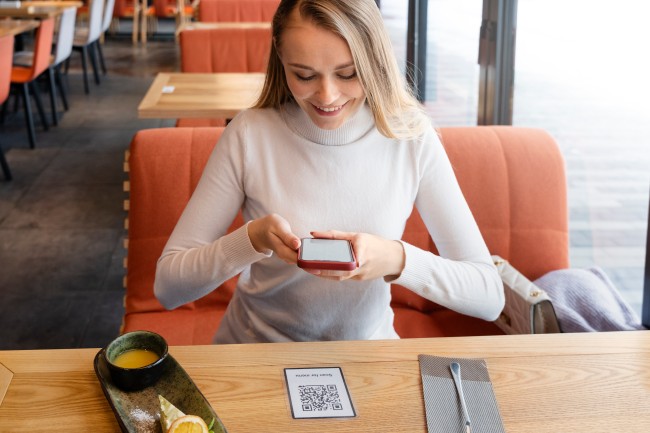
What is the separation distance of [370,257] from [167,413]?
1.41ft

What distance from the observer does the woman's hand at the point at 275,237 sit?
127 cm

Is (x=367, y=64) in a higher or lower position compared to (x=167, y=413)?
higher

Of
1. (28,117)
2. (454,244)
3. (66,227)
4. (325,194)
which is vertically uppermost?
(325,194)

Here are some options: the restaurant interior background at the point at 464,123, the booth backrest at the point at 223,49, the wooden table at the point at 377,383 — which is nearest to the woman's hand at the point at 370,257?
the wooden table at the point at 377,383

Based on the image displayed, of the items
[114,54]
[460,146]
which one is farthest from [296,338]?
[114,54]

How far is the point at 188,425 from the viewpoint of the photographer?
3.34 feet

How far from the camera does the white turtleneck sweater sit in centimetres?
151

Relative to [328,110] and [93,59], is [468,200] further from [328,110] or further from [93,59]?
[93,59]

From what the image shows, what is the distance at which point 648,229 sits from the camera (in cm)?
173

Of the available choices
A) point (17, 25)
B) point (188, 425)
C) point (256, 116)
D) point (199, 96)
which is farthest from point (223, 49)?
point (188, 425)

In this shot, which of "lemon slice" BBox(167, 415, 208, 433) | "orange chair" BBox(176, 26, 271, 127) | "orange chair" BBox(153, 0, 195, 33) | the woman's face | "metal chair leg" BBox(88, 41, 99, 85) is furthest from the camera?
"orange chair" BBox(153, 0, 195, 33)

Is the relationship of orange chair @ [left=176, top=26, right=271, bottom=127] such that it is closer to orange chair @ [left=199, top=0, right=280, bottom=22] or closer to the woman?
orange chair @ [left=199, top=0, right=280, bottom=22]

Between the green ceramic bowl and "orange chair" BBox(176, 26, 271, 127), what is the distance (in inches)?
123

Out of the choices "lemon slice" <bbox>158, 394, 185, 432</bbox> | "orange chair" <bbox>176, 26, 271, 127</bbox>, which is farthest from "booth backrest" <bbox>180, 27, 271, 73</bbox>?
"lemon slice" <bbox>158, 394, 185, 432</bbox>
